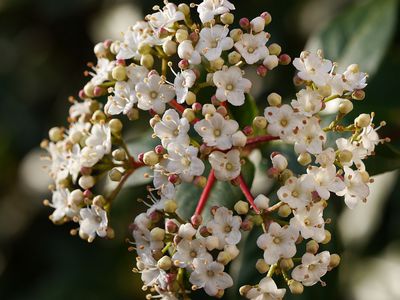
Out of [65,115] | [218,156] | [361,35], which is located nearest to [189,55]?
[218,156]

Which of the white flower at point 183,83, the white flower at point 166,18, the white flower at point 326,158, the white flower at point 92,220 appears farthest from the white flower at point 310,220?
the white flower at point 166,18

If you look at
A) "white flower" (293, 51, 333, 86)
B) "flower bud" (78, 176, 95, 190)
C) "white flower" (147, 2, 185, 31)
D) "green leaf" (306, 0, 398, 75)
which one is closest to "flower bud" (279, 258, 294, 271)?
"white flower" (293, 51, 333, 86)

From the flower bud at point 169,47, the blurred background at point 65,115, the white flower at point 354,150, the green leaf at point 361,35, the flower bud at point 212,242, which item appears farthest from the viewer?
the blurred background at point 65,115

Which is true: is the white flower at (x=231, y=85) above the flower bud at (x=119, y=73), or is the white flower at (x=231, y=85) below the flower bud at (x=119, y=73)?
below

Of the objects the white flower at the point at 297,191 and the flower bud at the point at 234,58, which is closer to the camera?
the white flower at the point at 297,191

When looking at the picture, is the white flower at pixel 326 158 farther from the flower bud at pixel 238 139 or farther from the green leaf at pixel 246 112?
the green leaf at pixel 246 112

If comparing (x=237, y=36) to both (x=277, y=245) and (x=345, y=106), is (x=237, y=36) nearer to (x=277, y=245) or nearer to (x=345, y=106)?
(x=345, y=106)

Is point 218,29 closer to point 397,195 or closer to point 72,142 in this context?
point 72,142
